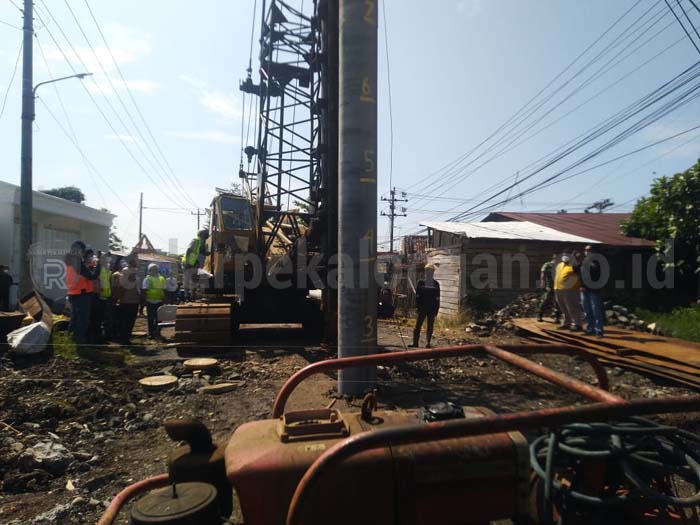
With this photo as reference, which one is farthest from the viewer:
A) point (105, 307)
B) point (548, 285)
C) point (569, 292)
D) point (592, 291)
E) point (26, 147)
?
point (26, 147)

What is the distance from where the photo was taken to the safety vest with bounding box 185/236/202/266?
1045cm

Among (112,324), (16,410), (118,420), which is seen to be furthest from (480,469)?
(112,324)

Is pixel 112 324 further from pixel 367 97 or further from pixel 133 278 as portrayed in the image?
pixel 367 97

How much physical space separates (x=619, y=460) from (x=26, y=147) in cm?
1391

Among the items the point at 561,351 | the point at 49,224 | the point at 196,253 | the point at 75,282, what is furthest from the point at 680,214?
the point at 49,224

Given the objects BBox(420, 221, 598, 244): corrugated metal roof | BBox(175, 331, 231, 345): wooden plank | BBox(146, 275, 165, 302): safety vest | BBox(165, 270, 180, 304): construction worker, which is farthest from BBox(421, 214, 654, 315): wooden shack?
BBox(165, 270, 180, 304): construction worker

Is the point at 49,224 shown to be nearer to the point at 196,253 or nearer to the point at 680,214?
the point at 196,253

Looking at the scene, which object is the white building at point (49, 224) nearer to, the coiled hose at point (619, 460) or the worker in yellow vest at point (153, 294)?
the worker in yellow vest at point (153, 294)

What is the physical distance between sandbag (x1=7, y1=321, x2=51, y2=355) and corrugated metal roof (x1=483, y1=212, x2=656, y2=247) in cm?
1556

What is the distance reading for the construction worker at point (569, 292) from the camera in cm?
900

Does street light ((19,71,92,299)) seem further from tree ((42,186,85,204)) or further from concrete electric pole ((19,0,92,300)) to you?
tree ((42,186,85,204))

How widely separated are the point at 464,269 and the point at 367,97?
8907 millimetres

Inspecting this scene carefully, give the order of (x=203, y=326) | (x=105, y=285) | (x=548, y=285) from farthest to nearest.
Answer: (x=548, y=285), (x=105, y=285), (x=203, y=326)

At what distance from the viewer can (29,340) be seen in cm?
671
